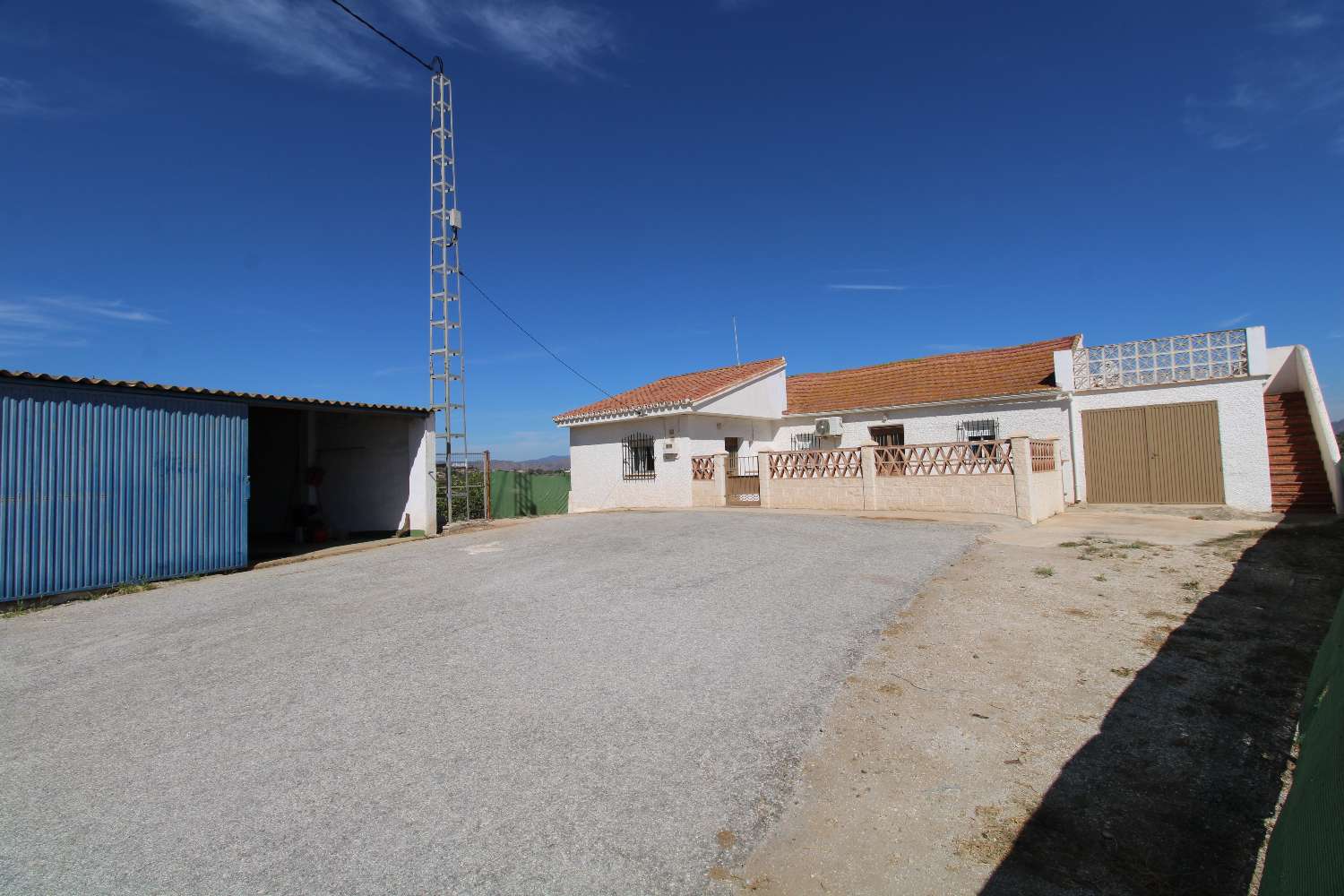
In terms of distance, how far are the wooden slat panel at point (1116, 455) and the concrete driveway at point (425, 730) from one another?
1026cm

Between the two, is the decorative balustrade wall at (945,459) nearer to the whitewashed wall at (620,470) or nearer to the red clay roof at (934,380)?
the red clay roof at (934,380)

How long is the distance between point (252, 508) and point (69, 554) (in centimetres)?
1019

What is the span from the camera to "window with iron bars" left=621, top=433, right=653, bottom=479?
19047mm

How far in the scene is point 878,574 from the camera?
7.86 m

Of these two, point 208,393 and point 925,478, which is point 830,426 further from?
point 208,393

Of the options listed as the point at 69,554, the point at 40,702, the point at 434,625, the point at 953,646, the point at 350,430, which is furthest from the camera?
the point at 350,430

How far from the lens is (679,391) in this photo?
20.2 m

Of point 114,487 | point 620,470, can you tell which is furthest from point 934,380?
point 114,487

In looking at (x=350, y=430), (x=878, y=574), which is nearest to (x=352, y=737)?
(x=878, y=574)

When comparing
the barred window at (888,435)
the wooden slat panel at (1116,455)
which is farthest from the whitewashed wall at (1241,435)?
the barred window at (888,435)

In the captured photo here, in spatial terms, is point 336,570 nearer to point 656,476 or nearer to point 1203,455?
point 656,476

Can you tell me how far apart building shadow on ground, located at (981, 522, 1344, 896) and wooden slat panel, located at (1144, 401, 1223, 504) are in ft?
32.7

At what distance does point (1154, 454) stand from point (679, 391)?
11.9m

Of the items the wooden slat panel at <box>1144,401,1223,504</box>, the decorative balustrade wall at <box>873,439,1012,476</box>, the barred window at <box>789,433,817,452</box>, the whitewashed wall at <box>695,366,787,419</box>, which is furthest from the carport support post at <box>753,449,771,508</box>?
the wooden slat panel at <box>1144,401,1223,504</box>
